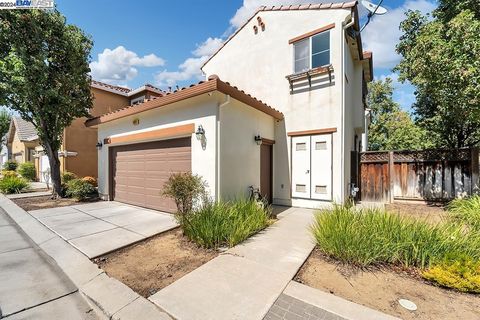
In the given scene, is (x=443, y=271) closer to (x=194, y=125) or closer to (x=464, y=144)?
(x=194, y=125)

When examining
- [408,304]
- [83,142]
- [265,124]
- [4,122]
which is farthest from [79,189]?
[4,122]

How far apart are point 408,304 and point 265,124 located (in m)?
6.50

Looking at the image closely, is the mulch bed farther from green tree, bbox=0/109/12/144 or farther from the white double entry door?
green tree, bbox=0/109/12/144

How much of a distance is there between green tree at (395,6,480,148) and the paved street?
930 centimetres

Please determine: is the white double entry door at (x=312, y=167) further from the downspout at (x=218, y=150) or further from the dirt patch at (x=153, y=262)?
→ the dirt patch at (x=153, y=262)

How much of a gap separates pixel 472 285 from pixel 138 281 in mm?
4692

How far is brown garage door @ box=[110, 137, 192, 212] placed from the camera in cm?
719

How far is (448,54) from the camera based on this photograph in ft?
20.5

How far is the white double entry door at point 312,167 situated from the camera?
26.3ft

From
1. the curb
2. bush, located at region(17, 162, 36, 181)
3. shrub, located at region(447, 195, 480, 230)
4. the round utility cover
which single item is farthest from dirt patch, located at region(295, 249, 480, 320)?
bush, located at region(17, 162, 36, 181)

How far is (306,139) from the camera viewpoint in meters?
8.52

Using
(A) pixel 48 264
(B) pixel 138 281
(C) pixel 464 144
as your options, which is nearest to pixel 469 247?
(B) pixel 138 281

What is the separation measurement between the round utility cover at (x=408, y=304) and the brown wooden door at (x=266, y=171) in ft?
18.4

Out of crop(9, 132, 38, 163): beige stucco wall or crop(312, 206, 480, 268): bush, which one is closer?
crop(312, 206, 480, 268): bush
